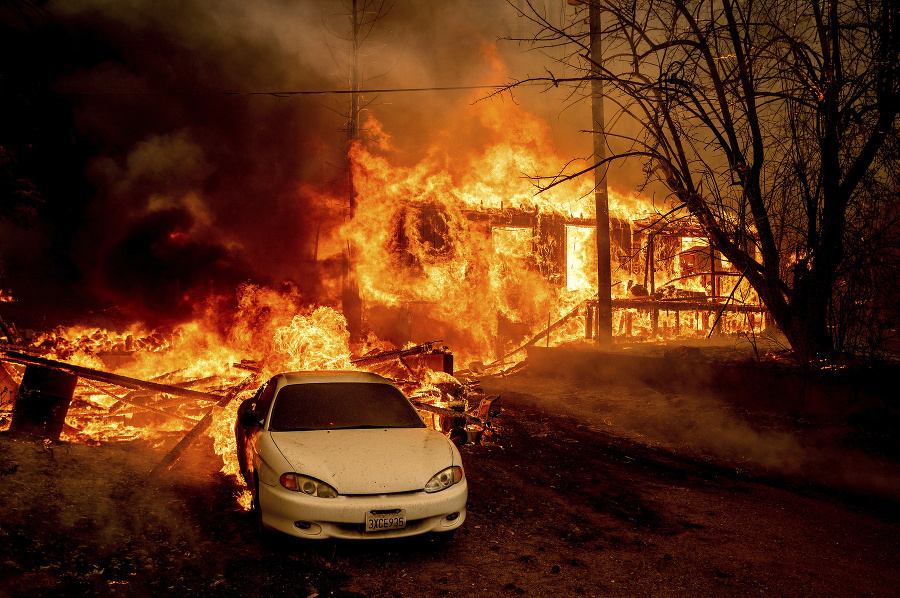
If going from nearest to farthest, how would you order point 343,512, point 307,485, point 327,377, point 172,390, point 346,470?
point 343,512
point 307,485
point 346,470
point 327,377
point 172,390

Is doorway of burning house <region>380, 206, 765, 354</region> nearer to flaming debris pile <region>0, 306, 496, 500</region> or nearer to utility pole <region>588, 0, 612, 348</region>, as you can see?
utility pole <region>588, 0, 612, 348</region>

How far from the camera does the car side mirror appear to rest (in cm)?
514

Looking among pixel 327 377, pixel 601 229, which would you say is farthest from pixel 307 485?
pixel 601 229

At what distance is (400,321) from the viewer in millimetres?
18578

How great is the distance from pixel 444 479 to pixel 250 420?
1.97m

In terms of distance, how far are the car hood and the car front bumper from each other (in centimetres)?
9

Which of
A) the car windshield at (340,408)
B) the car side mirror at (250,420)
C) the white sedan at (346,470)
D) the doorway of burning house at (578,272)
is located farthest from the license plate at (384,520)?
the doorway of burning house at (578,272)

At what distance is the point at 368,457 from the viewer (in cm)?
460

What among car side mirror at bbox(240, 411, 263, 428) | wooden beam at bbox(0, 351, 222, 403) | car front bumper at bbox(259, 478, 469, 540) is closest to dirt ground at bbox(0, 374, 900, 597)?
car front bumper at bbox(259, 478, 469, 540)

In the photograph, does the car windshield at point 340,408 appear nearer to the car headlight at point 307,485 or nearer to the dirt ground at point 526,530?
the car headlight at point 307,485

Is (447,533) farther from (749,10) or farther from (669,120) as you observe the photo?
(749,10)

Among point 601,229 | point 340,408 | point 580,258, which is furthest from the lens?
point 580,258

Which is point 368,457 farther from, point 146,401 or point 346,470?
point 146,401

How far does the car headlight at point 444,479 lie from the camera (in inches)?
176
